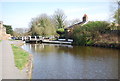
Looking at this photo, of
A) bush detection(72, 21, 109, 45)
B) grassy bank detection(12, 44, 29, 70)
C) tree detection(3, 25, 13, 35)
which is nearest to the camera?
grassy bank detection(12, 44, 29, 70)

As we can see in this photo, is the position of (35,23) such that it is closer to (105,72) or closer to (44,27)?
(44,27)

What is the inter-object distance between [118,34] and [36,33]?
24.9 m

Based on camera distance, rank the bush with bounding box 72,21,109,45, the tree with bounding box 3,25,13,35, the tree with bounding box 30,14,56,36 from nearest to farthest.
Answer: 1. the bush with bounding box 72,21,109,45
2. the tree with bounding box 30,14,56,36
3. the tree with bounding box 3,25,13,35

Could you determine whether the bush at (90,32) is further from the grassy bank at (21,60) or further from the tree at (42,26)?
the tree at (42,26)

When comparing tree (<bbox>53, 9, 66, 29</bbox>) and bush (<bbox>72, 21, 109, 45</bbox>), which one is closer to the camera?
bush (<bbox>72, 21, 109, 45</bbox>)

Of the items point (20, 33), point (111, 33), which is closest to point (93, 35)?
point (111, 33)

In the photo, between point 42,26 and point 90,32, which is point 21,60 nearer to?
point 90,32

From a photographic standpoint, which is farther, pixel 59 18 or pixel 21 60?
pixel 59 18

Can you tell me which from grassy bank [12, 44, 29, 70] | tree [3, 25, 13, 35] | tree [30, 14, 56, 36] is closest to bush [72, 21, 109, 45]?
grassy bank [12, 44, 29, 70]

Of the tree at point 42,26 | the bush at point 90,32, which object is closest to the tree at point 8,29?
the tree at point 42,26

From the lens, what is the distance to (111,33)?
23.7 meters

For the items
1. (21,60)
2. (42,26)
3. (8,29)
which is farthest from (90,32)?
(8,29)

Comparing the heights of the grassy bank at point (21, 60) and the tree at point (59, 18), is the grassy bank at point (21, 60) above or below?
below

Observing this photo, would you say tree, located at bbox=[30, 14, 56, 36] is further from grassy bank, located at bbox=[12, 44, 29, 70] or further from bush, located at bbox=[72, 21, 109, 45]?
grassy bank, located at bbox=[12, 44, 29, 70]
